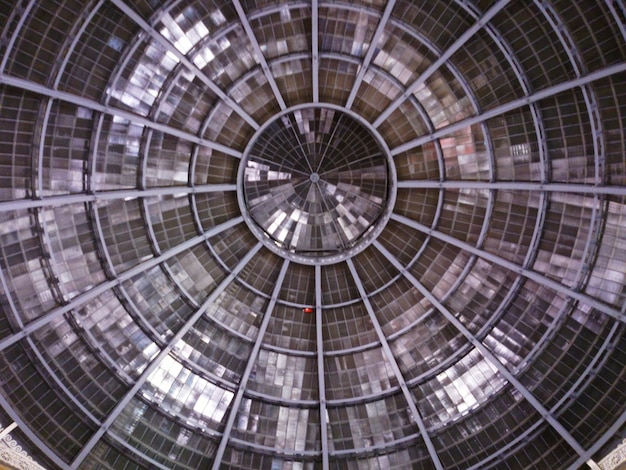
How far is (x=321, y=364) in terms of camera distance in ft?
110

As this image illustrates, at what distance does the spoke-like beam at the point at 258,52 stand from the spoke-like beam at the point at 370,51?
13.4 ft

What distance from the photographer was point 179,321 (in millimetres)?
32719

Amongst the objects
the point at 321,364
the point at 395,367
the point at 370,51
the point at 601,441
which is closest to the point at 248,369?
the point at 321,364

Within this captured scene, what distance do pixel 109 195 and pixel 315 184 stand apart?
499 inches

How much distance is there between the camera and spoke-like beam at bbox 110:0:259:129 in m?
25.5

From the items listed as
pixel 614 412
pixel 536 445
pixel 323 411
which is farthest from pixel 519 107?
pixel 323 411

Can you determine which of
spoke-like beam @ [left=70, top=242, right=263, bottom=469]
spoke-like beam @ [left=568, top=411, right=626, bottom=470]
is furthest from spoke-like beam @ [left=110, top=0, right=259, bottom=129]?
spoke-like beam @ [left=568, top=411, right=626, bottom=470]

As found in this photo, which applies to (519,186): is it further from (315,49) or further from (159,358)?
(159,358)

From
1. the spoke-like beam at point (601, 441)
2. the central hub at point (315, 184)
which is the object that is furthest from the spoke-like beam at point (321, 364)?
the spoke-like beam at point (601, 441)

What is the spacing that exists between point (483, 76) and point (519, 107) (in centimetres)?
259

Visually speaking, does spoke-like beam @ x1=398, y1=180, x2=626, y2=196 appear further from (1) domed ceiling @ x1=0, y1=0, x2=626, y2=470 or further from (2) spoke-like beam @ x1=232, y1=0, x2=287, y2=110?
(2) spoke-like beam @ x1=232, y1=0, x2=287, y2=110

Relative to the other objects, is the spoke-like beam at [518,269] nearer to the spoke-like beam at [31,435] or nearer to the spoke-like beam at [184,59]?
the spoke-like beam at [184,59]

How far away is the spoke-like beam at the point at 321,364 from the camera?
3262 centimetres

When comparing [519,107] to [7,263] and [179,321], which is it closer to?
[179,321]
